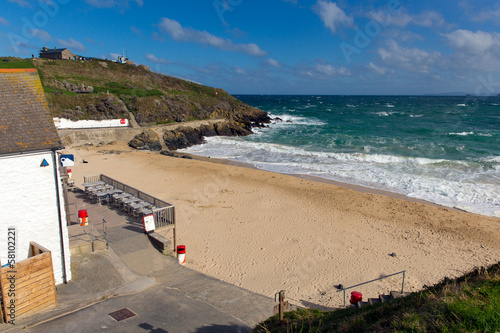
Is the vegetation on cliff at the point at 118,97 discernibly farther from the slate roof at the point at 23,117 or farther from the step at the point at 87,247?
the step at the point at 87,247

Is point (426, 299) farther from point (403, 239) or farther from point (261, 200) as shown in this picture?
point (261, 200)

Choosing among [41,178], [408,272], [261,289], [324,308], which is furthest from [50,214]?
[408,272]

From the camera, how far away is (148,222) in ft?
35.8

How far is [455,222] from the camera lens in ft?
50.6

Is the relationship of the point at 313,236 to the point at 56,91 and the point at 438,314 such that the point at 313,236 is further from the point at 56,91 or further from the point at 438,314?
the point at 56,91

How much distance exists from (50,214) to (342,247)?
33.3 ft

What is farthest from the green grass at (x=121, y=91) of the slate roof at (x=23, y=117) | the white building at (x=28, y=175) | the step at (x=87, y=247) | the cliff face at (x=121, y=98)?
the white building at (x=28, y=175)

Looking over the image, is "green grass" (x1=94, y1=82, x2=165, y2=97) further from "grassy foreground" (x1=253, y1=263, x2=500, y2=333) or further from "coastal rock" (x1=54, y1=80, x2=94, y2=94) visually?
"grassy foreground" (x1=253, y1=263, x2=500, y2=333)

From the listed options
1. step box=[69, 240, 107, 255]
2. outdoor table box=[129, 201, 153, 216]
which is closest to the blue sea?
outdoor table box=[129, 201, 153, 216]

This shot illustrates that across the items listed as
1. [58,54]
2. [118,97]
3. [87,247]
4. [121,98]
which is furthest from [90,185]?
[58,54]

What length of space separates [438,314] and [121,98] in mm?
47175

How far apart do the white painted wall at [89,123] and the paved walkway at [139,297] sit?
27.7m

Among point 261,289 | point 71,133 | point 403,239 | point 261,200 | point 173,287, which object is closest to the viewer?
point 173,287

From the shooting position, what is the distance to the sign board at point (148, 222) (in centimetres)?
1084
